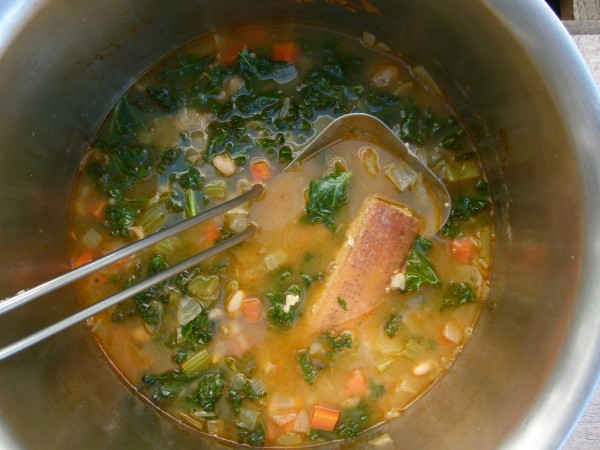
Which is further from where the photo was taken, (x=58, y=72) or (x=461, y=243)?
(x=461, y=243)

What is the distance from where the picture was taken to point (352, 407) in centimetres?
286

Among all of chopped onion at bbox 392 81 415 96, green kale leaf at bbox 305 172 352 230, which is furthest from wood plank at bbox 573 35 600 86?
green kale leaf at bbox 305 172 352 230

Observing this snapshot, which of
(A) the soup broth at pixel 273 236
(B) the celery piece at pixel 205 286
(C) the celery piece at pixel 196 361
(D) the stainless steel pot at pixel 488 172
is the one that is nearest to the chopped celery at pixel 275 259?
(A) the soup broth at pixel 273 236

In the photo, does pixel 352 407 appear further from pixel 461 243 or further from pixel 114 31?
pixel 114 31

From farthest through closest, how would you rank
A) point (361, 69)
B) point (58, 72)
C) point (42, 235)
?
point (361, 69), point (42, 235), point (58, 72)

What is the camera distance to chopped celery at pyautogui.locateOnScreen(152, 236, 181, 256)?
283 centimetres

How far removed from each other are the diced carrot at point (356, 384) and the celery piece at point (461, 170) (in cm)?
109

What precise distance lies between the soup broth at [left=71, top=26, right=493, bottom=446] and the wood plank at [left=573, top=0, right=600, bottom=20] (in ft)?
2.61

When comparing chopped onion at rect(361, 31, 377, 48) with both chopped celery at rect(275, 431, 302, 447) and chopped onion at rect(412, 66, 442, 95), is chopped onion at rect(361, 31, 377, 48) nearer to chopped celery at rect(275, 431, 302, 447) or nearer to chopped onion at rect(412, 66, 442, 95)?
chopped onion at rect(412, 66, 442, 95)

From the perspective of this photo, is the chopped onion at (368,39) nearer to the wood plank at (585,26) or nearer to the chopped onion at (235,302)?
the wood plank at (585,26)

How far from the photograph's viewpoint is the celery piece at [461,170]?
9.37 feet

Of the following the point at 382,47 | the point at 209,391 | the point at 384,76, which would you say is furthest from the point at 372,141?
the point at 209,391

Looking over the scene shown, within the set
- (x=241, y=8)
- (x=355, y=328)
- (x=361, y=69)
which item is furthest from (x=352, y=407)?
(x=241, y=8)

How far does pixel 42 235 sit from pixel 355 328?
161cm
